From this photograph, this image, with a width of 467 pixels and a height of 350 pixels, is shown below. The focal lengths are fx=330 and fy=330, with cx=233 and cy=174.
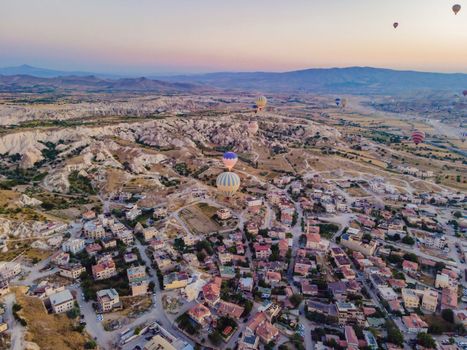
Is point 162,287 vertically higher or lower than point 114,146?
lower

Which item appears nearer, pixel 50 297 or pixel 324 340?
pixel 324 340

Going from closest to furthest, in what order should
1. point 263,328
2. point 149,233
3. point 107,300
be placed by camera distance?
point 263,328, point 107,300, point 149,233

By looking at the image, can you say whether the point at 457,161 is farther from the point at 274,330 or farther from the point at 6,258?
the point at 6,258

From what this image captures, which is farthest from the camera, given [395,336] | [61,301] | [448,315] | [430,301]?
[430,301]

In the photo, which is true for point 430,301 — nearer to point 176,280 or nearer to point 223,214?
point 176,280

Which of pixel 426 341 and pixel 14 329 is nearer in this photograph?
pixel 14 329

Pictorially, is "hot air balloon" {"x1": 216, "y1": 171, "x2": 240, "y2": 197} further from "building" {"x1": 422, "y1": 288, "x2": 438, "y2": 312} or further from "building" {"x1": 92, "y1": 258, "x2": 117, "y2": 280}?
"building" {"x1": 422, "y1": 288, "x2": 438, "y2": 312}

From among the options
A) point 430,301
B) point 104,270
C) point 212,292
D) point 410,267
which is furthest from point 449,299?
point 104,270

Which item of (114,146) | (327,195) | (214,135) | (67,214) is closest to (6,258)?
(67,214)

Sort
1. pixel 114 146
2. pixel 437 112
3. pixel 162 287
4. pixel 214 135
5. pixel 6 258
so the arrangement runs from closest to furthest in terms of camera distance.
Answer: pixel 162 287, pixel 6 258, pixel 114 146, pixel 214 135, pixel 437 112
